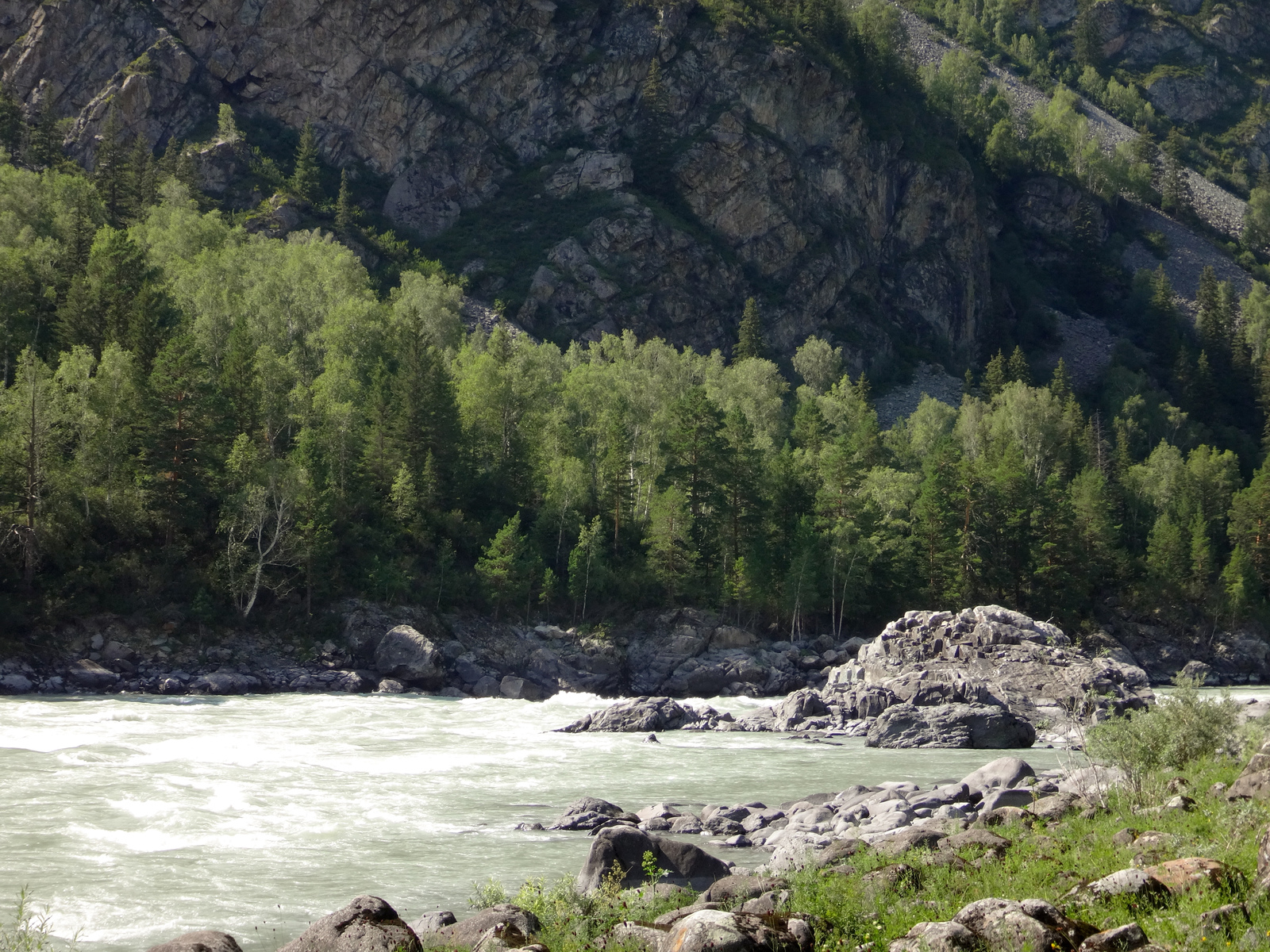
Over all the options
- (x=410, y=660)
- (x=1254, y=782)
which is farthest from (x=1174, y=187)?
(x=1254, y=782)

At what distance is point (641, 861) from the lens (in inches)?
734

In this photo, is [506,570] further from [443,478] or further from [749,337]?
[749,337]

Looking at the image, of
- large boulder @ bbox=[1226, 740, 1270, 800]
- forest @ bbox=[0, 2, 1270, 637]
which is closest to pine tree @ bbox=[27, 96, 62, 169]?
forest @ bbox=[0, 2, 1270, 637]

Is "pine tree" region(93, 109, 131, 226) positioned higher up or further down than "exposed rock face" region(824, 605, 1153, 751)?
higher up

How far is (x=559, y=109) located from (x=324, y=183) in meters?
28.7

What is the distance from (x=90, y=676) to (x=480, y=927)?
35.8 m

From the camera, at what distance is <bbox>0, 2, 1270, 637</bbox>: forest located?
51.2 meters

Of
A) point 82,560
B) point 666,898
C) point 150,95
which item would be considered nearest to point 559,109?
point 150,95

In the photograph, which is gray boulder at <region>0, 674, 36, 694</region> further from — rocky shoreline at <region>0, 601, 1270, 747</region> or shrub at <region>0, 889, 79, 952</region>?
shrub at <region>0, 889, 79, 952</region>

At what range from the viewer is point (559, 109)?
415 feet

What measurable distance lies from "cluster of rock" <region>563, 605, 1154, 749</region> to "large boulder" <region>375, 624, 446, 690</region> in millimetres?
11453

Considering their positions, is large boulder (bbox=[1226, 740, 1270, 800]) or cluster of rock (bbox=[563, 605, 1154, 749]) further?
cluster of rock (bbox=[563, 605, 1154, 749])

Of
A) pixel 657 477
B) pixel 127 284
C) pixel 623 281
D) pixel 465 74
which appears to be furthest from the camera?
pixel 465 74

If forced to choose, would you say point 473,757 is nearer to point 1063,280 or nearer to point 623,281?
point 623,281
